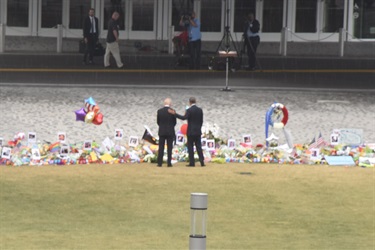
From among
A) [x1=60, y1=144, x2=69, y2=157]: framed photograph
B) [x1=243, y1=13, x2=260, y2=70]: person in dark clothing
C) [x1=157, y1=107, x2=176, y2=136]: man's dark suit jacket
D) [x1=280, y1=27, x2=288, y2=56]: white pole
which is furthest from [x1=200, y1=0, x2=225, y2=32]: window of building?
[x1=157, y1=107, x2=176, y2=136]: man's dark suit jacket

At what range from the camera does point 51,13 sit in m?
46.9

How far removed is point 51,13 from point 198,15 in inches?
214

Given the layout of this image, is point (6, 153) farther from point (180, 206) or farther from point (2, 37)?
point (2, 37)

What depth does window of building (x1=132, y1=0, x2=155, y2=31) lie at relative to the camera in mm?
46812

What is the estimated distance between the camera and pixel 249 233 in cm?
1819

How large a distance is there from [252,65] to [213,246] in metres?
21.9

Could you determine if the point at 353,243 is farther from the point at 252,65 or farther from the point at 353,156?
the point at 252,65

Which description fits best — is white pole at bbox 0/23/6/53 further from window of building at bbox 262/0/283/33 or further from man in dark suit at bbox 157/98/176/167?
Result: man in dark suit at bbox 157/98/176/167

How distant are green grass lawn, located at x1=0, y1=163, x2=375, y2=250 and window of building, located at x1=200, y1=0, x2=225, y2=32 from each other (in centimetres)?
2291

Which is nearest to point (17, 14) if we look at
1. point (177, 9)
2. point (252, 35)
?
point (177, 9)

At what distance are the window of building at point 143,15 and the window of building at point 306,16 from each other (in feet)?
17.7

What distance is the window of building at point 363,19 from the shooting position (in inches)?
1818

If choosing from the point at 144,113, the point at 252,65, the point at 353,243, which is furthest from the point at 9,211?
the point at 252,65

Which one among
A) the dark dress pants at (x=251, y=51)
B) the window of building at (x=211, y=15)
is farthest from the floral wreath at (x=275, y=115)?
the window of building at (x=211, y=15)
